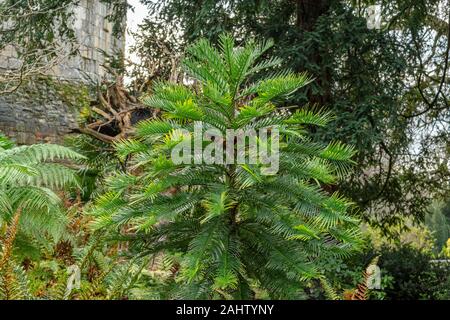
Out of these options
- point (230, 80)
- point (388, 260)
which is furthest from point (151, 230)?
point (388, 260)

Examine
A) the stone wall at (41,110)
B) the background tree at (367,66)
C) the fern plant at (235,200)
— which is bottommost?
the fern plant at (235,200)

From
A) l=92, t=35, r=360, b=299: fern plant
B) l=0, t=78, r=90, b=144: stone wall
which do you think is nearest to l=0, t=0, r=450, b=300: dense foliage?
l=92, t=35, r=360, b=299: fern plant

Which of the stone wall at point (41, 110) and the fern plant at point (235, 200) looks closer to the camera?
the fern plant at point (235, 200)

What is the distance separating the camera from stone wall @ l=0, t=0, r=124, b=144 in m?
9.94

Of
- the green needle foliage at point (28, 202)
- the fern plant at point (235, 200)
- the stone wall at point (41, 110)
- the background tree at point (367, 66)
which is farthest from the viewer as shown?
the stone wall at point (41, 110)

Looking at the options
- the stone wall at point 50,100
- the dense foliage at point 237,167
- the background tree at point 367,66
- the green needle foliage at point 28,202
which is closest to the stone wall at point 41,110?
the stone wall at point 50,100

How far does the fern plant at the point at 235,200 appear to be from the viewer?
6.95 ft

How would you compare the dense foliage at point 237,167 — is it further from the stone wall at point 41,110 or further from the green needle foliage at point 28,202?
the stone wall at point 41,110

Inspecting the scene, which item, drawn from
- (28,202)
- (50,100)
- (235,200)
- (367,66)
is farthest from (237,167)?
(50,100)

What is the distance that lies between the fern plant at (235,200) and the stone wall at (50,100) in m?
7.58

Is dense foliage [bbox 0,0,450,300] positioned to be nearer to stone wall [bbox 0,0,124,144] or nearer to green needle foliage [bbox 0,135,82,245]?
green needle foliage [bbox 0,135,82,245]

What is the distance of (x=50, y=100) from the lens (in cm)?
1035

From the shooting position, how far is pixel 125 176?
2.30 metres

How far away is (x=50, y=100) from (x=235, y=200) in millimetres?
8797
